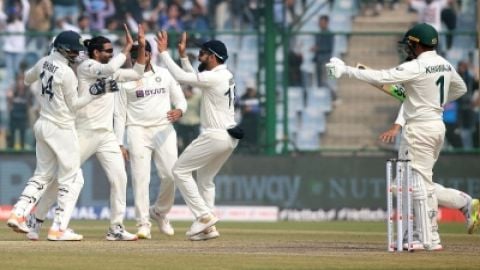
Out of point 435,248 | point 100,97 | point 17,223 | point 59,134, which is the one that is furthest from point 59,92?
point 435,248

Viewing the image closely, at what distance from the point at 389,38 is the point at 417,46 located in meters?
10.0

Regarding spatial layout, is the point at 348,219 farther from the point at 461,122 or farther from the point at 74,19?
the point at 74,19

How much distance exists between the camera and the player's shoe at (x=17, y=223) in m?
14.7

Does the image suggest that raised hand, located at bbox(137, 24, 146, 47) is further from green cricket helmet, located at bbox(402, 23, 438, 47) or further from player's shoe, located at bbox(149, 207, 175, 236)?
green cricket helmet, located at bbox(402, 23, 438, 47)

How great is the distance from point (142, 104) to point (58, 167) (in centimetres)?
174

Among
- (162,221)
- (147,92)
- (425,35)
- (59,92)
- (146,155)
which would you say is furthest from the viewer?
(162,221)

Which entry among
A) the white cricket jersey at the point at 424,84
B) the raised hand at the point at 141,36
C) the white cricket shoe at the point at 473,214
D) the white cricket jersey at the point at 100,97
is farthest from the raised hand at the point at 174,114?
the white cricket shoe at the point at 473,214

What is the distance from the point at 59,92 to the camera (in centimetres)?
1462

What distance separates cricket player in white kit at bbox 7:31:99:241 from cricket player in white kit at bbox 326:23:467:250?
3.42 m

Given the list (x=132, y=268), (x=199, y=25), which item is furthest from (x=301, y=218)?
(x=132, y=268)

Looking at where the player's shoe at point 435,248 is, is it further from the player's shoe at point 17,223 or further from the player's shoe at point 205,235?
the player's shoe at point 17,223

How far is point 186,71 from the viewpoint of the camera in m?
15.7

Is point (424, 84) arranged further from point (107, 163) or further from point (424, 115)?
point (107, 163)

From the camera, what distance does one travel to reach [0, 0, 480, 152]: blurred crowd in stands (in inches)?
918
